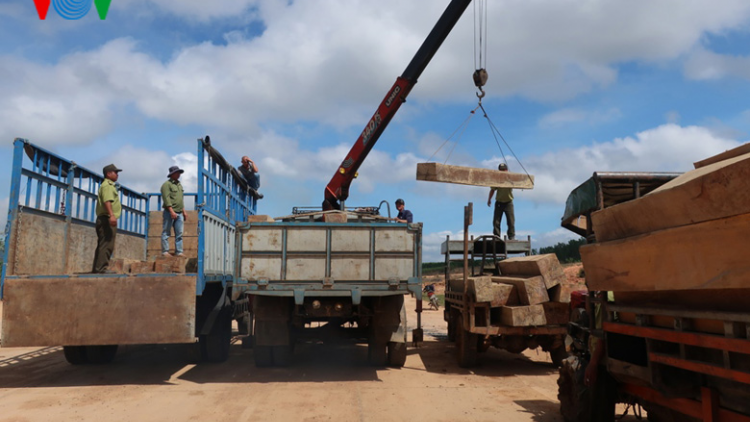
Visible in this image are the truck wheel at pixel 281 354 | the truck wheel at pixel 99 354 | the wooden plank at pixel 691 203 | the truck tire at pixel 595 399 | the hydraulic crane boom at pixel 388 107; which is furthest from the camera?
the hydraulic crane boom at pixel 388 107

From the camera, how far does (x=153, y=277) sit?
678cm

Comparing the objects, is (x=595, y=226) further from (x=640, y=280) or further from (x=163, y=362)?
(x=163, y=362)

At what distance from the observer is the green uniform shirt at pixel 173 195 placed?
8062 millimetres

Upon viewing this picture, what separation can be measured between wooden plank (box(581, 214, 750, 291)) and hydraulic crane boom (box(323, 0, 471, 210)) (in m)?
6.83

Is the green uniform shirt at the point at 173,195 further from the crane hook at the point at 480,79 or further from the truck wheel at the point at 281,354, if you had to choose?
the crane hook at the point at 480,79

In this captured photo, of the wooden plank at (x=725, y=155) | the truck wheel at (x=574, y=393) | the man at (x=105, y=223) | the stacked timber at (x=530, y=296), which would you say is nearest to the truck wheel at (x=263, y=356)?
the man at (x=105, y=223)

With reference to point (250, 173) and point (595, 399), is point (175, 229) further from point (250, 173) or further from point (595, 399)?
point (595, 399)

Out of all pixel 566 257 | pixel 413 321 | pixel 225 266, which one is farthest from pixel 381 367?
pixel 566 257

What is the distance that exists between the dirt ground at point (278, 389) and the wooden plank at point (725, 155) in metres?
2.95

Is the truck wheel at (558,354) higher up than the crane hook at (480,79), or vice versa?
the crane hook at (480,79)

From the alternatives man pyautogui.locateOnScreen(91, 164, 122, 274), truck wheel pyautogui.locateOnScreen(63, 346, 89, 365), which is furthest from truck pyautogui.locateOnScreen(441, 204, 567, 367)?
truck wheel pyautogui.locateOnScreen(63, 346, 89, 365)

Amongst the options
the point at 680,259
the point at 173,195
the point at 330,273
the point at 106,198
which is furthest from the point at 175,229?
the point at 680,259

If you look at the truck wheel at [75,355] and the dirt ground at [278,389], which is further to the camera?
the truck wheel at [75,355]

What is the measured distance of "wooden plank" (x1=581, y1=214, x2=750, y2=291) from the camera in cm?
288
